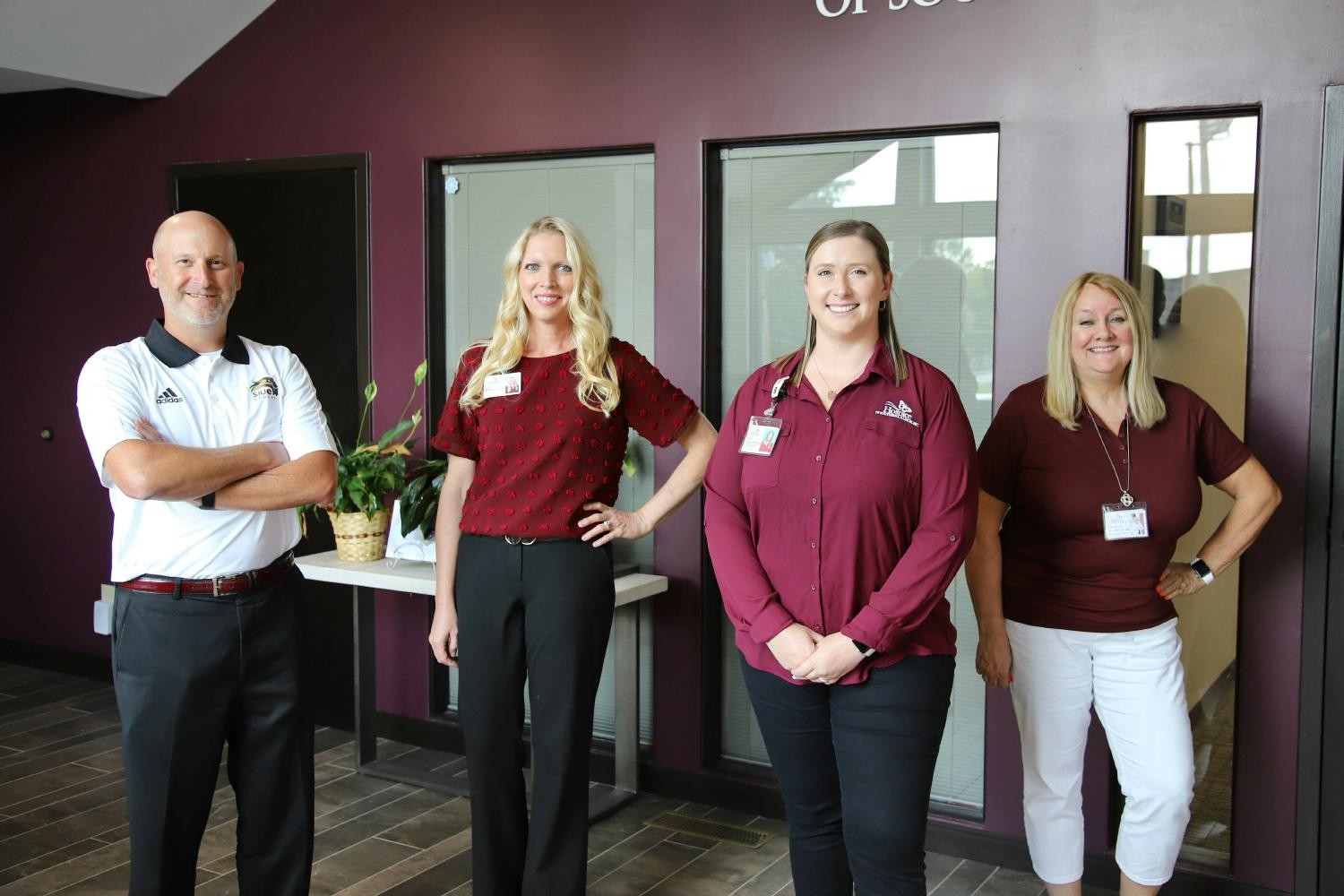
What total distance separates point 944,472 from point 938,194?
155 centimetres

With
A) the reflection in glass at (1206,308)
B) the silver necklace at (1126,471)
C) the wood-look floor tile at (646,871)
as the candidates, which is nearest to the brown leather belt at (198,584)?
the wood-look floor tile at (646,871)

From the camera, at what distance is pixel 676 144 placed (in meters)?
3.91

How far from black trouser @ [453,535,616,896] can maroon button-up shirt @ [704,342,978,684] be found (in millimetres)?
569

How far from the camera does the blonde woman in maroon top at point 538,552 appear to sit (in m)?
2.83

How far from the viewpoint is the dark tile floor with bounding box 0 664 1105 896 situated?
133 inches

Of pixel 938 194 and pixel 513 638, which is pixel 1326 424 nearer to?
pixel 938 194

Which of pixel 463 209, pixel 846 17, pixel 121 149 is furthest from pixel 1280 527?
pixel 121 149

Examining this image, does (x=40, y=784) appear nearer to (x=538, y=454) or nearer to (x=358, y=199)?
(x=358, y=199)

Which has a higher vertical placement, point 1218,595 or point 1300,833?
point 1218,595

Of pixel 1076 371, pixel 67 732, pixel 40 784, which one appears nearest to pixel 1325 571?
pixel 1076 371

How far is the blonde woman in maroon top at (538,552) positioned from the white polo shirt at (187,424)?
43 centimetres

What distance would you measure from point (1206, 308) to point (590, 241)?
2.01 m

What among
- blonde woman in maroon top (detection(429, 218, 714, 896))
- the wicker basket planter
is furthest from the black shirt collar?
the wicker basket planter

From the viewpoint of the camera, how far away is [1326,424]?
3.10 metres
